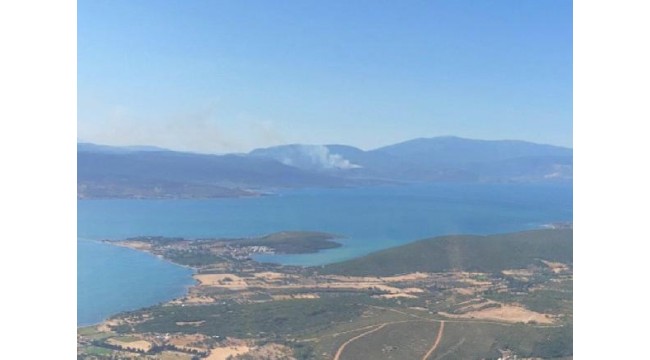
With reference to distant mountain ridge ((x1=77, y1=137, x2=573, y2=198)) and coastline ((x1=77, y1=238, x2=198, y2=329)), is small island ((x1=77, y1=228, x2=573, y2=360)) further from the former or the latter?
distant mountain ridge ((x1=77, y1=137, x2=573, y2=198))

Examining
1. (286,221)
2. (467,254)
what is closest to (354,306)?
(286,221)

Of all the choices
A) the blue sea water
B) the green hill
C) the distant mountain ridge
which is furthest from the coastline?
the green hill

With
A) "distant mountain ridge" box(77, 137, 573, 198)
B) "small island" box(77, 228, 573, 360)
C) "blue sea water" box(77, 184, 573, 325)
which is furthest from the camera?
"distant mountain ridge" box(77, 137, 573, 198)

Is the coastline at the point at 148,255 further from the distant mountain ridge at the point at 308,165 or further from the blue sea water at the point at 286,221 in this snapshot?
the distant mountain ridge at the point at 308,165

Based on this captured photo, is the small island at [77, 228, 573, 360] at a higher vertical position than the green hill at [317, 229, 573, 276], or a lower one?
lower

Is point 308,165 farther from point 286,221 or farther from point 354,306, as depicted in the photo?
point 354,306
